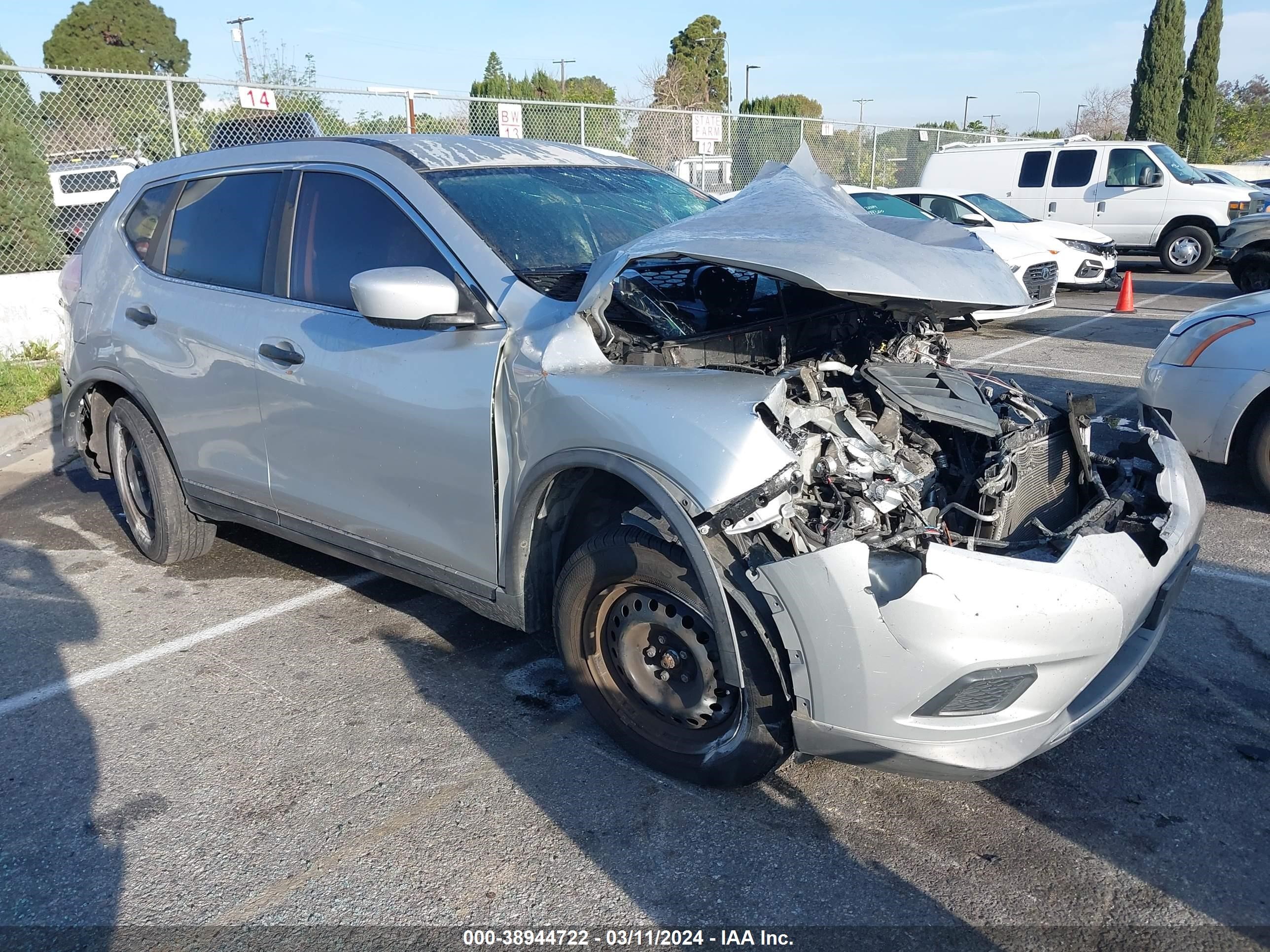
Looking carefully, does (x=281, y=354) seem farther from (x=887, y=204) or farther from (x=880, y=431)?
(x=887, y=204)

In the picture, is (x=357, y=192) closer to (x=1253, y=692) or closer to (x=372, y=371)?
(x=372, y=371)

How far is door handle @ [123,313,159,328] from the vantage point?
4500mm

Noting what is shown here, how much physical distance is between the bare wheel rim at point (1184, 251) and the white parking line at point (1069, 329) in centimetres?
43

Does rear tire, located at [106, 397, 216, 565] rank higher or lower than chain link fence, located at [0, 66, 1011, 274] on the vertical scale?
lower

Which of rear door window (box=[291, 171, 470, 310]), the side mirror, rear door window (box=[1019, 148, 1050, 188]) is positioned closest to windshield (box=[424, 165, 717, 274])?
rear door window (box=[291, 171, 470, 310])

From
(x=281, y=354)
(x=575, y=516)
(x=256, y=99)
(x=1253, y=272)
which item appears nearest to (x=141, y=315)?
(x=281, y=354)

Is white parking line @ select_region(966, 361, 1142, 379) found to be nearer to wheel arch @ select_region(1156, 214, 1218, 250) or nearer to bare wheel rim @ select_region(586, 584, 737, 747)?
bare wheel rim @ select_region(586, 584, 737, 747)

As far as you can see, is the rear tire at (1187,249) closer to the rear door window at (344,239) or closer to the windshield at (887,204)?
the windshield at (887,204)

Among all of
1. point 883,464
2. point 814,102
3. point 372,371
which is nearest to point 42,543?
point 372,371

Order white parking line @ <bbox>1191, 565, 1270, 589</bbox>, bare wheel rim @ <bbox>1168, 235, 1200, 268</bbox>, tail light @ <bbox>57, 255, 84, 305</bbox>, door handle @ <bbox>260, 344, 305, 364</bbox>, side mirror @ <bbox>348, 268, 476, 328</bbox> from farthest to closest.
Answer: bare wheel rim @ <bbox>1168, 235, 1200, 268</bbox>, tail light @ <bbox>57, 255, 84, 305</bbox>, white parking line @ <bbox>1191, 565, 1270, 589</bbox>, door handle @ <bbox>260, 344, 305, 364</bbox>, side mirror @ <bbox>348, 268, 476, 328</bbox>

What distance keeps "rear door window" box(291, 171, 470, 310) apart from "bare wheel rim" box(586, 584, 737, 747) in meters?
1.35

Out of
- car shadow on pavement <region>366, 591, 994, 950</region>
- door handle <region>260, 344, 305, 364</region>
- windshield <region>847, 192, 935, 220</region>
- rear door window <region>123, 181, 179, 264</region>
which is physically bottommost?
car shadow on pavement <region>366, 591, 994, 950</region>

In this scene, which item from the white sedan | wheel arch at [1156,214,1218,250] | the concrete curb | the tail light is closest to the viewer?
the tail light

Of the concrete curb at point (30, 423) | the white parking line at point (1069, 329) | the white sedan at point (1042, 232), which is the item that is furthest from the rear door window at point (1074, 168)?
the concrete curb at point (30, 423)
